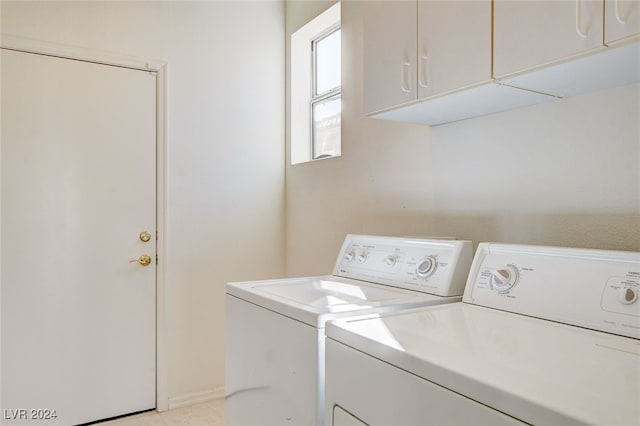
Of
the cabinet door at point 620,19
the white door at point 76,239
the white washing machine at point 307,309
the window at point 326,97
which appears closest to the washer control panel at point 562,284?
the white washing machine at point 307,309

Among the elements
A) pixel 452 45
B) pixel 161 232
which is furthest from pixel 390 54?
pixel 161 232

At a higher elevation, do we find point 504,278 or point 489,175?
point 489,175

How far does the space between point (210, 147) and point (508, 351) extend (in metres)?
2.19

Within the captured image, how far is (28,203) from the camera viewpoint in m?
2.21

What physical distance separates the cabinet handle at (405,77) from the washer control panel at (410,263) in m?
0.52

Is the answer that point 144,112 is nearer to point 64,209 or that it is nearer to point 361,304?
point 64,209

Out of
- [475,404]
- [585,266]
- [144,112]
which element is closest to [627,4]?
[585,266]

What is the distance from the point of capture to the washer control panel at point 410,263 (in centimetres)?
142

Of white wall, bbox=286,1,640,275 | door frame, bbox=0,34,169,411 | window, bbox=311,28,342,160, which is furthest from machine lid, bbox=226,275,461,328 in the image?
window, bbox=311,28,342,160

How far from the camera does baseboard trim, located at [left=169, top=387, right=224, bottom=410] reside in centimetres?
256

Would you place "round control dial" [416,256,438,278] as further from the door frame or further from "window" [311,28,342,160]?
the door frame

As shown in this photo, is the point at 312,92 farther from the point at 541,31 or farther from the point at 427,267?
the point at 541,31

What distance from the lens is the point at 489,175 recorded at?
62.7 inches

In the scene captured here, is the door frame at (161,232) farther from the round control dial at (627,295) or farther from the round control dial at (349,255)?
the round control dial at (627,295)
